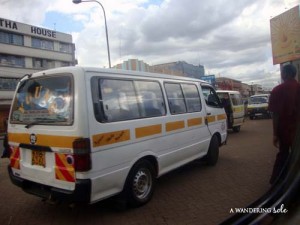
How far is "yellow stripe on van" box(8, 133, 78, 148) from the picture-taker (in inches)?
152

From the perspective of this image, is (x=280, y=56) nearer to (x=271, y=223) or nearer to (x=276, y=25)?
(x=276, y=25)

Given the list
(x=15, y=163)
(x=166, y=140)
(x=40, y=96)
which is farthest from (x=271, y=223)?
(x=15, y=163)

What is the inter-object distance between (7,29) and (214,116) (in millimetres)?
35796

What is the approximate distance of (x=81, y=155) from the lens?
377cm

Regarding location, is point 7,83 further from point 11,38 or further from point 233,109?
point 233,109

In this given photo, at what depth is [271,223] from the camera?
3213mm

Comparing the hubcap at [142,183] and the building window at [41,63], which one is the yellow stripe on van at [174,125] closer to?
the hubcap at [142,183]

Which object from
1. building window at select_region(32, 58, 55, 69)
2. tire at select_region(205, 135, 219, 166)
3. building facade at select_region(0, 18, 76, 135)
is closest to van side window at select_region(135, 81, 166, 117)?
tire at select_region(205, 135, 219, 166)

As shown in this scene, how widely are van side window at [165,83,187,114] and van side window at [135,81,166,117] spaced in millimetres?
270

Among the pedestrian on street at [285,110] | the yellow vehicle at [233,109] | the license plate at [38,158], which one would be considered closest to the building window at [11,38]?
the yellow vehicle at [233,109]

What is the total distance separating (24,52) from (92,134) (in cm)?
3821

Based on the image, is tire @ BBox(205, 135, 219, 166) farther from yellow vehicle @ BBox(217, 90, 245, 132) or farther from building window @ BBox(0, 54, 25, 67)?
building window @ BBox(0, 54, 25, 67)

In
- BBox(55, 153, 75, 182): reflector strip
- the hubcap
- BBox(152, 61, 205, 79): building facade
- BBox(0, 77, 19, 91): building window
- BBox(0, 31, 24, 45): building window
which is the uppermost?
BBox(0, 31, 24, 45): building window

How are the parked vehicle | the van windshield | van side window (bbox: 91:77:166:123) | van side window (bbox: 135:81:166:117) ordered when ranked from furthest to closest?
1. the parked vehicle
2. van side window (bbox: 135:81:166:117)
3. van side window (bbox: 91:77:166:123)
4. the van windshield
